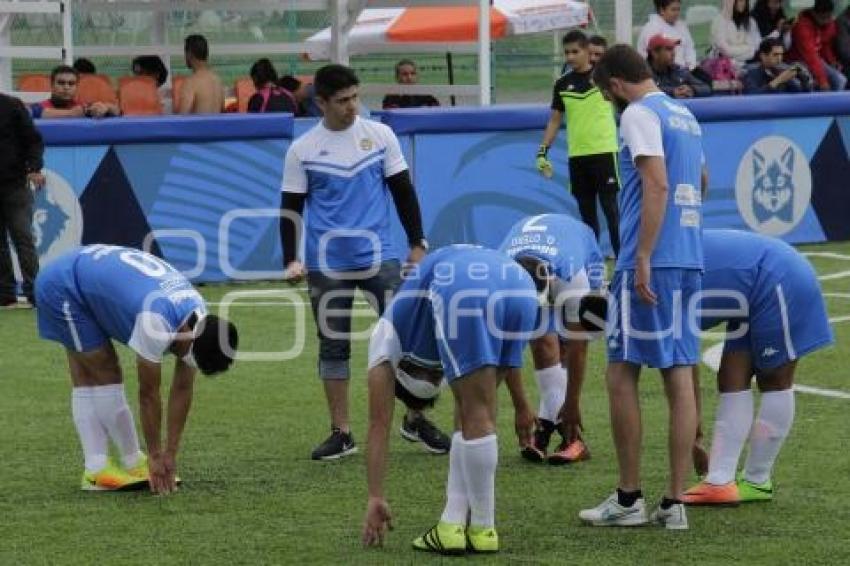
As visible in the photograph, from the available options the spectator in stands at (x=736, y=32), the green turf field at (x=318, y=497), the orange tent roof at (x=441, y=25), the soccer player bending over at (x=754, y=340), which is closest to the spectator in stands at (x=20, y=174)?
the green turf field at (x=318, y=497)

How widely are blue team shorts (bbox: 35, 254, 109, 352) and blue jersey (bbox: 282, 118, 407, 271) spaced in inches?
57.9

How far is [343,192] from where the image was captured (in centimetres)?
1026

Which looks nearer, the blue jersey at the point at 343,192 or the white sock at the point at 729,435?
the white sock at the point at 729,435

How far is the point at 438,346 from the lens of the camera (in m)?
7.91

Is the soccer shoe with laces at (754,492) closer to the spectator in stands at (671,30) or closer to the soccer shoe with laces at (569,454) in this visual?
the soccer shoe with laces at (569,454)

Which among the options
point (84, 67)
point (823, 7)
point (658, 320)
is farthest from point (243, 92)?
point (658, 320)

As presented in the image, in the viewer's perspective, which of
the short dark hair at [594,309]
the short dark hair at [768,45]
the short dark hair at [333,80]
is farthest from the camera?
the short dark hair at [768,45]

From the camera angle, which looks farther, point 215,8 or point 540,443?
point 215,8

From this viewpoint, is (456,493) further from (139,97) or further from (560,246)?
(139,97)

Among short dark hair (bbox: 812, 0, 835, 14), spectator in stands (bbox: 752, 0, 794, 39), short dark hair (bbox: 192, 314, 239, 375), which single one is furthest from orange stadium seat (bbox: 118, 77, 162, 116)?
short dark hair (bbox: 192, 314, 239, 375)

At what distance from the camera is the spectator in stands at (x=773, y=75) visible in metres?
19.5

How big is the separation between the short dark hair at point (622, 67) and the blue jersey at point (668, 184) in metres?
0.10

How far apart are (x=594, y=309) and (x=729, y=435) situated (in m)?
0.89

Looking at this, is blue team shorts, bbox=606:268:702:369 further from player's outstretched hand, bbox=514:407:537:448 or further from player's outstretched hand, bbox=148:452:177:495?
player's outstretched hand, bbox=148:452:177:495
